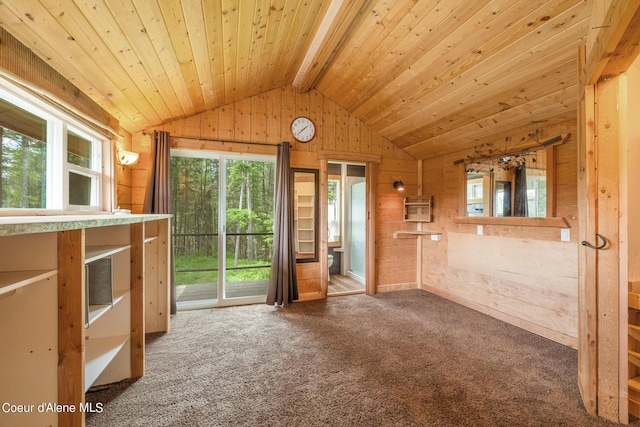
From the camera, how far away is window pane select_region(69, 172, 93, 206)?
6.88ft

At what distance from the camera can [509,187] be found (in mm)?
2895

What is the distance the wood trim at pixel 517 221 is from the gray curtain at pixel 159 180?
11.8ft

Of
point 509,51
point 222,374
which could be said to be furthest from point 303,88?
point 222,374

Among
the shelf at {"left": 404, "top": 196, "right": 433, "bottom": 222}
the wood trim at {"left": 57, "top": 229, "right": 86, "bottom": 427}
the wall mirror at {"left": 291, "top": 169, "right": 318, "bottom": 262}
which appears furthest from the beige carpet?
the shelf at {"left": 404, "top": 196, "right": 433, "bottom": 222}

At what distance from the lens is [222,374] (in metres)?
1.92

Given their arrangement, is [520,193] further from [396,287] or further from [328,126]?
[328,126]

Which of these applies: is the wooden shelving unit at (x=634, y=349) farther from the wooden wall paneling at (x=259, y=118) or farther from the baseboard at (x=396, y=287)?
the wooden wall paneling at (x=259, y=118)

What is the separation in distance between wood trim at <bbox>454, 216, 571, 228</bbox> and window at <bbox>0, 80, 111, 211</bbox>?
4.03m

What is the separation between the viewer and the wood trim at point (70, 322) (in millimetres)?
1052

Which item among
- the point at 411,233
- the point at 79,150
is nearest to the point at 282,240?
the point at 411,233

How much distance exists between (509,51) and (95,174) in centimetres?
369

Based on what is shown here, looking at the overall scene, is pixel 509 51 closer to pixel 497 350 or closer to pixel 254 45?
pixel 254 45

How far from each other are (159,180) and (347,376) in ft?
8.84

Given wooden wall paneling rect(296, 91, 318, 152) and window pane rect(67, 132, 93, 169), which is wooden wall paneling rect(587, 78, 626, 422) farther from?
window pane rect(67, 132, 93, 169)
